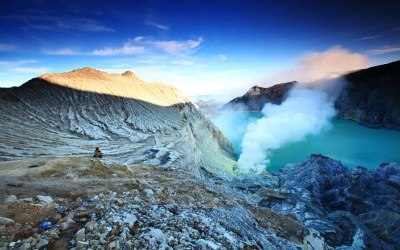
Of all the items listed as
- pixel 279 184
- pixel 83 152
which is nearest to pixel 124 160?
pixel 83 152

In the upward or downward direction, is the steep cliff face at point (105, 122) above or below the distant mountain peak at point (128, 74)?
below

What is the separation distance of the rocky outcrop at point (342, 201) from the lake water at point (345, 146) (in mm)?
16406

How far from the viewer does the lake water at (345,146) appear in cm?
5169

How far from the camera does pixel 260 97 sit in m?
116

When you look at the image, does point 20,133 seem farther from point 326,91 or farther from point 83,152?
point 326,91

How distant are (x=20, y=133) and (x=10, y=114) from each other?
6647mm

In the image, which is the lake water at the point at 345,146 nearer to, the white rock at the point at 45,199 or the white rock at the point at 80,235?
the white rock at the point at 45,199

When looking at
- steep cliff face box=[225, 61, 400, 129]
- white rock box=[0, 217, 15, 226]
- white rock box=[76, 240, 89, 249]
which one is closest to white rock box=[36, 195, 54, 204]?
white rock box=[0, 217, 15, 226]

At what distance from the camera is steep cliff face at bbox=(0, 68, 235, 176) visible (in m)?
21.8

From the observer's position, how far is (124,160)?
20594 millimetres

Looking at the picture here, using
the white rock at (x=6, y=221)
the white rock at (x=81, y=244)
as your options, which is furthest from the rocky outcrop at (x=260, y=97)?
the white rock at (x=6, y=221)

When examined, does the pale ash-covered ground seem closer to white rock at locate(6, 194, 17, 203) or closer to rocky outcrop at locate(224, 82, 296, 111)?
white rock at locate(6, 194, 17, 203)

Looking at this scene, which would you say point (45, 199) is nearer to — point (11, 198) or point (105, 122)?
point (11, 198)

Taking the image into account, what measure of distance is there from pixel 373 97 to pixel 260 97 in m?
47.3
